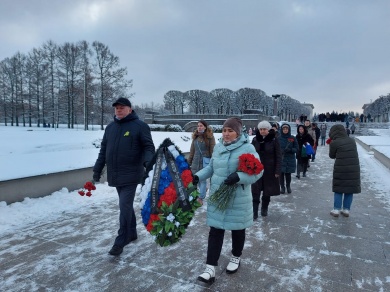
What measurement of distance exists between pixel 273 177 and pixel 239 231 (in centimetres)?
245

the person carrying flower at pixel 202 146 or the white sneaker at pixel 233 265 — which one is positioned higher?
the person carrying flower at pixel 202 146

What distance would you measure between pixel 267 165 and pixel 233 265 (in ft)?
8.34

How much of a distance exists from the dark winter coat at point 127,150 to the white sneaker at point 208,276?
1491 mm

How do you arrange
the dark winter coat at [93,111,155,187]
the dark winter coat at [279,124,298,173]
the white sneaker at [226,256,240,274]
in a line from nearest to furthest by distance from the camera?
the white sneaker at [226,256,240,274], the dark winter coat at [93,111,155,187], the dark winter coat at [279,124,298,173]

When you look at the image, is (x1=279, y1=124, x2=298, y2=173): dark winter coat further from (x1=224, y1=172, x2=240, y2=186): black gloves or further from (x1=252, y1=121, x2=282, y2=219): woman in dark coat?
(x1=224, y1=172, x2=240, y2=186): black gloves

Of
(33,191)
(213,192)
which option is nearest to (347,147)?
(213,192)

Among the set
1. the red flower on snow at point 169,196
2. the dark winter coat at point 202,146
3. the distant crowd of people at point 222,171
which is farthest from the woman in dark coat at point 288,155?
the red flower on snow at point 169,196

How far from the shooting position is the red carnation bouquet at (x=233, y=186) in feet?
9.71

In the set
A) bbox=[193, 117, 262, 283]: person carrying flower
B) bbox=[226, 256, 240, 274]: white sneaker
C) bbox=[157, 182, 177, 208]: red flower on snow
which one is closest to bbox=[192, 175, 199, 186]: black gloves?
bbox=[193, 117, 262, 283]: person carrying flower

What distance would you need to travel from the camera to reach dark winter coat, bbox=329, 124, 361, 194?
5.40m

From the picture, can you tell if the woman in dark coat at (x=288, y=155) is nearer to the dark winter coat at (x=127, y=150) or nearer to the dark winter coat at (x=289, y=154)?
the dark winter coat at (x=289, y=154)

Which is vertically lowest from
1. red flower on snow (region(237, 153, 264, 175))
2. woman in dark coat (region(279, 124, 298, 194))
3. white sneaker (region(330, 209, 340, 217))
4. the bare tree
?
white sneaker (region(330, 209, 340, 217))

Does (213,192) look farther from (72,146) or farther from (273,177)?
(72,146)

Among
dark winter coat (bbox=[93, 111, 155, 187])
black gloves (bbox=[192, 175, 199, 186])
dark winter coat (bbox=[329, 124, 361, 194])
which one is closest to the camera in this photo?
black gloves (bbox=[192, 175, 199, 186])
